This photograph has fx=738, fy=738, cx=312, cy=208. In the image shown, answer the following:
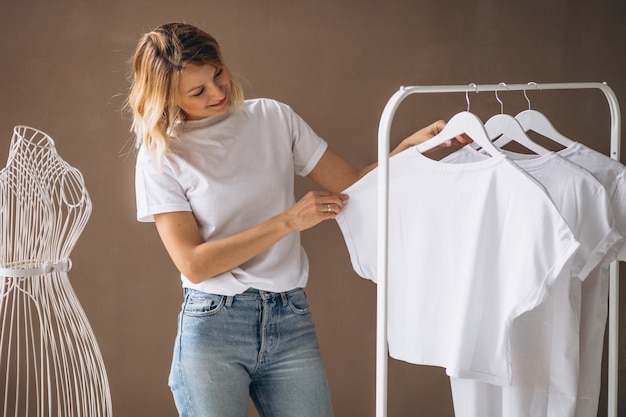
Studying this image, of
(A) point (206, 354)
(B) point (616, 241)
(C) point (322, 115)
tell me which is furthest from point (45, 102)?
(B) point (616, 241)

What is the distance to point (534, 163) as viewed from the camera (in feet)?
5.61

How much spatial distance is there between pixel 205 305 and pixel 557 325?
84cm

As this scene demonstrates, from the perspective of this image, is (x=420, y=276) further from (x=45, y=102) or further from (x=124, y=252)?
(x=45, y=102)

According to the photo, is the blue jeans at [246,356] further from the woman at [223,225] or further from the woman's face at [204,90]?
the woman's face at [204,90]

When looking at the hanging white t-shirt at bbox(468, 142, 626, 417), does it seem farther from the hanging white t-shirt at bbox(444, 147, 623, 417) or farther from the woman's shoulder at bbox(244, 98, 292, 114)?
the woman's shoulder at bbox(244, 98, 292, 114)

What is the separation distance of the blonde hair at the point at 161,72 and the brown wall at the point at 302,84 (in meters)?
0.89

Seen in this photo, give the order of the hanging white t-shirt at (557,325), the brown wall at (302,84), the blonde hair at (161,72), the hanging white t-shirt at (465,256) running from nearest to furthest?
the hanging white t-shirt at (465,256)
the hanging white t-shirt at (557,325)
the blonde hair at (161,72)
the brown wall at (302,84)

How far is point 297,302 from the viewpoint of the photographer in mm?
1895

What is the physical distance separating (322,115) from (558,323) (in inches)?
52.4

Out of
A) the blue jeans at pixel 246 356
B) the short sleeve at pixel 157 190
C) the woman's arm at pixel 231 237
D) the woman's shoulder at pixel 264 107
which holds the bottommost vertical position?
the blue jeans at pixel 246 356

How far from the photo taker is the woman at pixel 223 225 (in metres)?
1.79

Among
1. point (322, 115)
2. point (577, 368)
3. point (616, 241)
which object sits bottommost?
point (577, 368)

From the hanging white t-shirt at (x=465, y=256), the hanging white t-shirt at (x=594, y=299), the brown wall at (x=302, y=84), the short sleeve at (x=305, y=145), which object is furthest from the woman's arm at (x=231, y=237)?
the brown wall at (x=302, y=84)

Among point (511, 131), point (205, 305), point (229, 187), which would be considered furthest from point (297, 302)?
point (511, 131)
